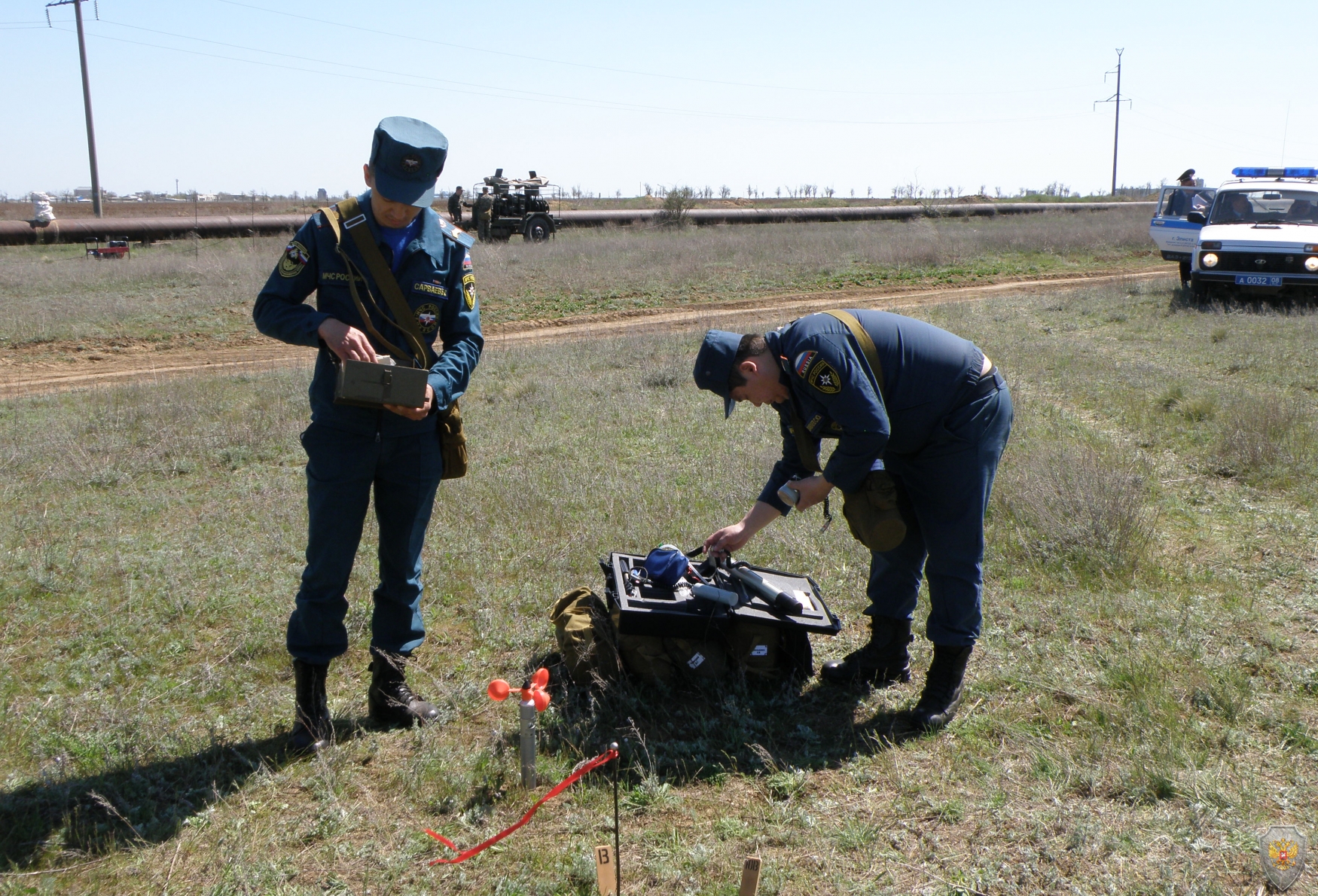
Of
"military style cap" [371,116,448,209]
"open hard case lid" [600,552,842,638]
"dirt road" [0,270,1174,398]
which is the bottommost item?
"open hard case lid" [600,552,842,638]

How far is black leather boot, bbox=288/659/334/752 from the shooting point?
3.43m

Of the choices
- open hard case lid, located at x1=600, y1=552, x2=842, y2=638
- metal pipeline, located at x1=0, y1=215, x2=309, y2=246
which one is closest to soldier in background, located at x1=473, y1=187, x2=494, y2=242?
metal pipeline, located at x1=0, y1=215, x2=309, y2=246

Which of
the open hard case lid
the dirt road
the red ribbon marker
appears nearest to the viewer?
the red ribbon marker

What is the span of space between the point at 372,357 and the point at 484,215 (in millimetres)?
26490

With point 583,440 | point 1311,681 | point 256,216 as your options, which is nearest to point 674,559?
point 1311,681

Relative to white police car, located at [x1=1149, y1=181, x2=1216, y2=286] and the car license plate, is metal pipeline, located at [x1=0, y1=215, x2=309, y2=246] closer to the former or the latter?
white police car, located at [x1=1149, y1=181, x2=1216, y2=286]

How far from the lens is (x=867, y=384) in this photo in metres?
3.24

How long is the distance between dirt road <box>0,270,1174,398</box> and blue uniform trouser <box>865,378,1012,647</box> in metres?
10.3

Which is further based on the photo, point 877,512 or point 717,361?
point 877,512

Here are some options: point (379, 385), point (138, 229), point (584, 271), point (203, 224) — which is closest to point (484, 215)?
point (203, 224)

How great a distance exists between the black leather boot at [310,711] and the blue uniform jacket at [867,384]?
173 cm

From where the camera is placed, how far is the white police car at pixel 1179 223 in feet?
53.4

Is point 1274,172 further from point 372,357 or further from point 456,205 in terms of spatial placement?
point 456,205

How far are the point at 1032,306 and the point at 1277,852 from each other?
1454cm
